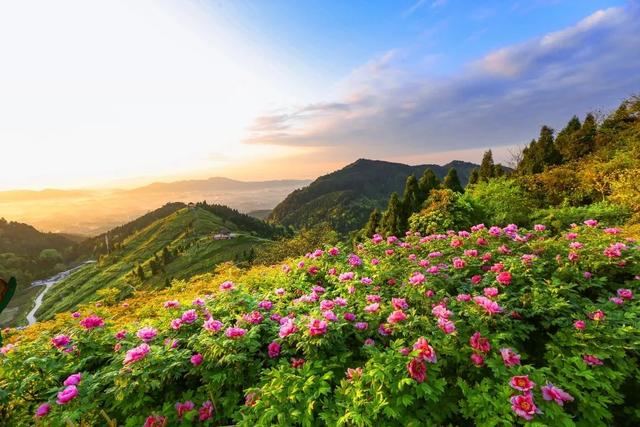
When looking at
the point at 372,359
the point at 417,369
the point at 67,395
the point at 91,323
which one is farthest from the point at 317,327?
the point at 91,323

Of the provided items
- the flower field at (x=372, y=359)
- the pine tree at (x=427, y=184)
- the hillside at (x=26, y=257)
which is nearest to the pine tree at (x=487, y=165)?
the pine tree at (x=427, y=184)

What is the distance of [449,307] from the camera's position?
456 centimetres

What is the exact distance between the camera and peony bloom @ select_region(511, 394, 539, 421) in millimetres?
2859

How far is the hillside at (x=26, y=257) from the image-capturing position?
124 meters

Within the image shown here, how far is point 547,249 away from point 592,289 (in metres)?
1.03

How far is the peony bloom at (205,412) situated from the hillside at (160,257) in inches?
2458

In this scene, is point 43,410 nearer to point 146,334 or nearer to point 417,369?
point 146,334

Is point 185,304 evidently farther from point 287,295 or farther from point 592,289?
point 592,289

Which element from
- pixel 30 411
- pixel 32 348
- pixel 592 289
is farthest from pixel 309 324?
pixel 592 289

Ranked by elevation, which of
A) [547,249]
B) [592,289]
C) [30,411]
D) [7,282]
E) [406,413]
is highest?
[7,282]

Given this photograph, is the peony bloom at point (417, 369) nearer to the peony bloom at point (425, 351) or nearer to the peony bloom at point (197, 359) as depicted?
the peony bloom at point (425, 351)

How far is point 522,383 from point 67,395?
476cm

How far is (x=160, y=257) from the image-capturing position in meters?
97.3

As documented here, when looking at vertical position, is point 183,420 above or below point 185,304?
below
